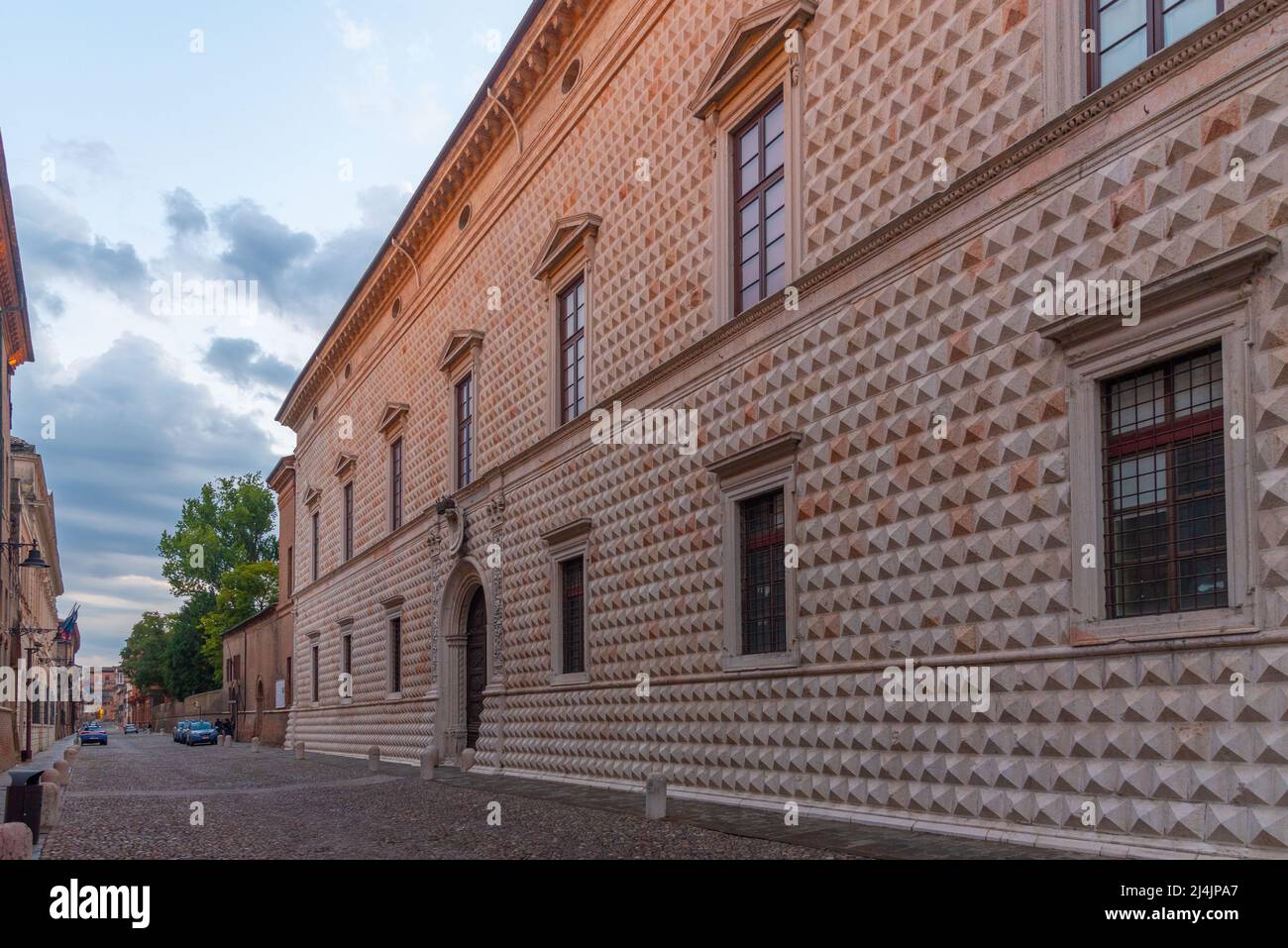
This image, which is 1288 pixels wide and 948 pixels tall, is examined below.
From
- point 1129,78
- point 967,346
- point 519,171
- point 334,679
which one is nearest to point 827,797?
point 967,346

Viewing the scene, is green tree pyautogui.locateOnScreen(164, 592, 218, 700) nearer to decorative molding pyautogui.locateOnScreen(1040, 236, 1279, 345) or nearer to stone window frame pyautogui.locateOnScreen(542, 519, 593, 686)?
stone window frame pyautogui.locateOnScreen(542, 519, 593, 686)

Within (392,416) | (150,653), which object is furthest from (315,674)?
(150,653)

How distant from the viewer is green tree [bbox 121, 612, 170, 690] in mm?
83938

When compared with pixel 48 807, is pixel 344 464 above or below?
above

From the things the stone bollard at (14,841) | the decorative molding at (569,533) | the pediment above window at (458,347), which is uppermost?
the pediment above window at (458,347)

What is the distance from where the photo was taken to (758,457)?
1255 cm

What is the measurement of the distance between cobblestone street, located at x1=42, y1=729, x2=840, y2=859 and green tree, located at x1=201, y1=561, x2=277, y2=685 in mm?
48654

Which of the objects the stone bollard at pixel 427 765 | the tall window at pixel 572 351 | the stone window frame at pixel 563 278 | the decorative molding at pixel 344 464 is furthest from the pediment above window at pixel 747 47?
the decorative molding at pixel 344 464

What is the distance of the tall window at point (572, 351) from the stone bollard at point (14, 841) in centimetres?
1157

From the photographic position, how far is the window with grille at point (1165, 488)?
758 cm

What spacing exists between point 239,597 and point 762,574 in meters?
59.4

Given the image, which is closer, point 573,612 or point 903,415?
point 903,415

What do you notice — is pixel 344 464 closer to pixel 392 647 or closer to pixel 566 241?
pixel 392 647

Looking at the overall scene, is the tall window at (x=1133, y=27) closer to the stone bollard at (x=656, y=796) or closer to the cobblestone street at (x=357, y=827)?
the cobblestone street at (x=357, y=827)
